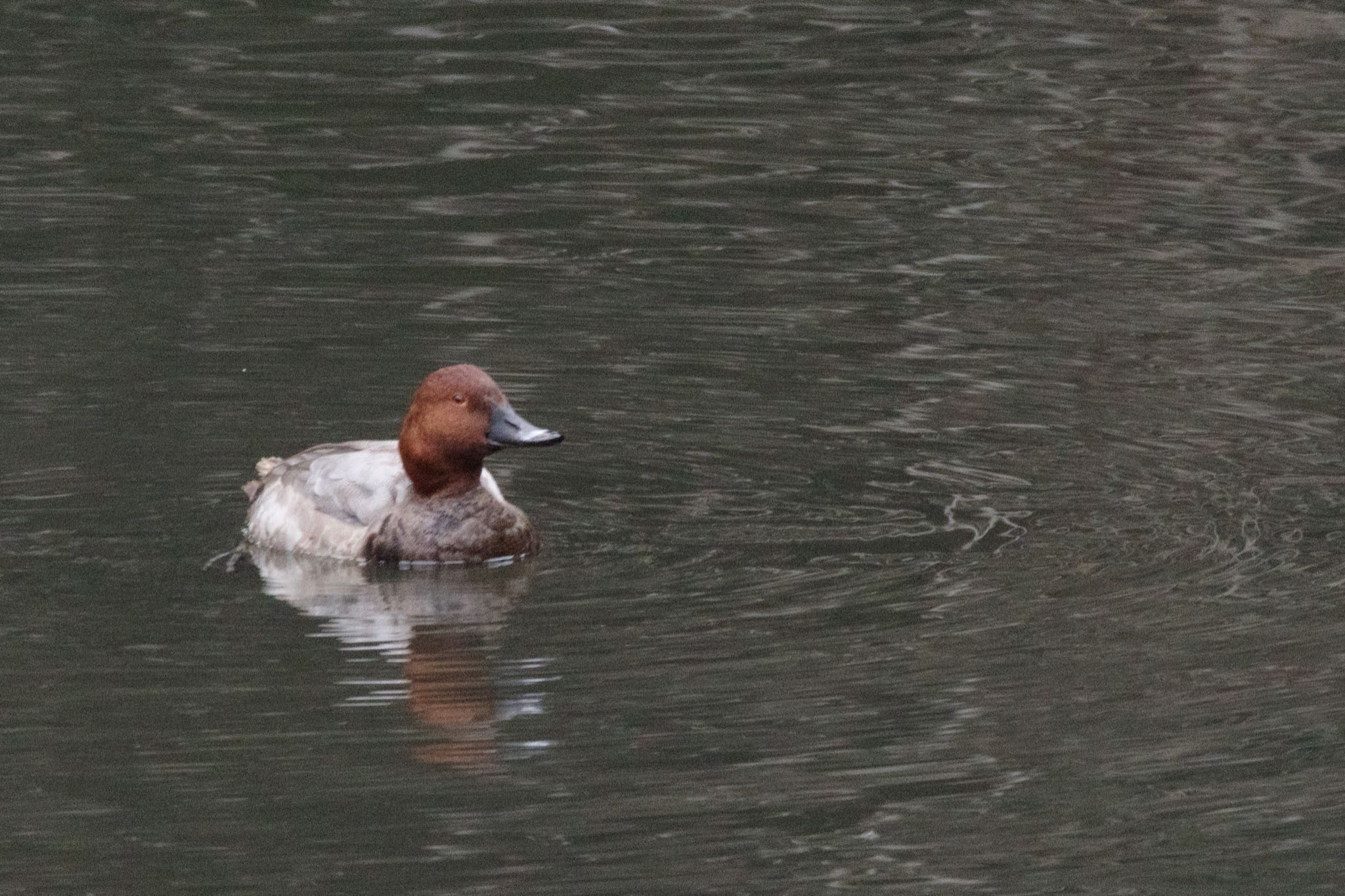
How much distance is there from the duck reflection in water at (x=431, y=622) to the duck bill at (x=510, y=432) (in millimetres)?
450

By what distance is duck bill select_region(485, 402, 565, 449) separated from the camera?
970 centimetres

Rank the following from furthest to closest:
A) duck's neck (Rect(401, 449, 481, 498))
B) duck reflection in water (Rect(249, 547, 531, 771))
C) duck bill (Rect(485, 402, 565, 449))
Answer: duck's neck (Rect(401, 449, 481, 498)), duck bill (Rect(485, 402, 565, 449)), duck reflection in water (Rect(249, 547, 531, 771))

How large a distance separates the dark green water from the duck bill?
0.42m

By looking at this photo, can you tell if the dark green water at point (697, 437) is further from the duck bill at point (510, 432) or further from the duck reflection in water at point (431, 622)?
the duck bill at point (510, 432)

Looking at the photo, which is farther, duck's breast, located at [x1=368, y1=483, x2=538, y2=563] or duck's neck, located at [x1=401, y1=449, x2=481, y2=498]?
duck's neck, located at [x1=401, y1=449, x2=481, y2=498]

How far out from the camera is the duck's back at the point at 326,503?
10.0m

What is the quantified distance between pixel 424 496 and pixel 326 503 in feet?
1.29

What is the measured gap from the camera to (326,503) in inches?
396

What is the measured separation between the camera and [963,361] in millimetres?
12047

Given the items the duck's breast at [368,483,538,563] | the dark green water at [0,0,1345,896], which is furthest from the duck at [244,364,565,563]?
the dark green water at [0,0,1345,896]

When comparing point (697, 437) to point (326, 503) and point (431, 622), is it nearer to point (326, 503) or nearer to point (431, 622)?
point (326, 503)

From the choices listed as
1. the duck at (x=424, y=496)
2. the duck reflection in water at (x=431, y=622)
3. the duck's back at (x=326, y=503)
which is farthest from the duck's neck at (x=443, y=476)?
the duck reflection in water at (x=431, y=622)

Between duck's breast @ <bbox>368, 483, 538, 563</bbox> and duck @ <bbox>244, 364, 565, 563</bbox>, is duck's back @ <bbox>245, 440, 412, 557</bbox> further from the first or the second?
duck's breast @ <bbox>368, 483, 538, 563</bbox>

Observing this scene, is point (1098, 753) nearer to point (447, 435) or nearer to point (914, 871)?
point (914, 871)
